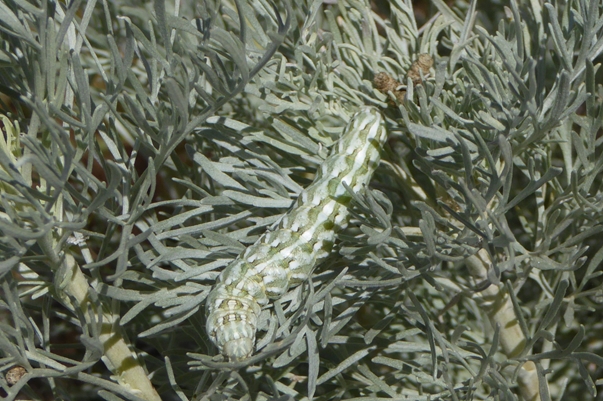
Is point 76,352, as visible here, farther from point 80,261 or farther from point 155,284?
point 155,284

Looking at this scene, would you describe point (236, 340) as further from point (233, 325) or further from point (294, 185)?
point (294, 185)

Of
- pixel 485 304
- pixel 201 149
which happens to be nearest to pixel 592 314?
pixel 485 304

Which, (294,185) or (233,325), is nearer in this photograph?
(233,325)

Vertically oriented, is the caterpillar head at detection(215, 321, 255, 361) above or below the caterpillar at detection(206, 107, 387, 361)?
below

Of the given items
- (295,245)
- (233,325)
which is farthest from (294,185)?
(233,325)
